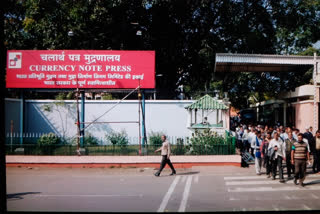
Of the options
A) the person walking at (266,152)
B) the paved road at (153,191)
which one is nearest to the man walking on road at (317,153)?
the paved road at (153,191)

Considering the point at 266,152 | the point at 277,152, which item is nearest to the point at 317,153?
the point at 266,152

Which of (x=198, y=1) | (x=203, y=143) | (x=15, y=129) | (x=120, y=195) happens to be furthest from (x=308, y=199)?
(x=198, y=1)

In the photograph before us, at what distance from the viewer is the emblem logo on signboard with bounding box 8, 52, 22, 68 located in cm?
1761

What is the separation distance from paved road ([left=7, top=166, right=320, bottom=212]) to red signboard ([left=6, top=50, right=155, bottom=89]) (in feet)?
17.1

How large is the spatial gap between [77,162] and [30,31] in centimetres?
1487

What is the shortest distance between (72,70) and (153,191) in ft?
32.0

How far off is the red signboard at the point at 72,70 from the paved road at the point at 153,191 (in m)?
5.22

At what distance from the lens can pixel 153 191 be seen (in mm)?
10109

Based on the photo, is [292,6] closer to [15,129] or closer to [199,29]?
[199,29]

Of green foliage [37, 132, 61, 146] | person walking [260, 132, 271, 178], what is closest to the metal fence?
green foliage [37, 132, 61, 146]

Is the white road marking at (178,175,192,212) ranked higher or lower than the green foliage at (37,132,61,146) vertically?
lower

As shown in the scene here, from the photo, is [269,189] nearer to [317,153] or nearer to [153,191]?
[153,191]

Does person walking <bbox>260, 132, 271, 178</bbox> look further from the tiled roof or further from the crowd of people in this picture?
the tiled roof

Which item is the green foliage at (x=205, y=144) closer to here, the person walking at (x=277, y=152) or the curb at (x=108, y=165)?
the curb at (x=108, y=165)
